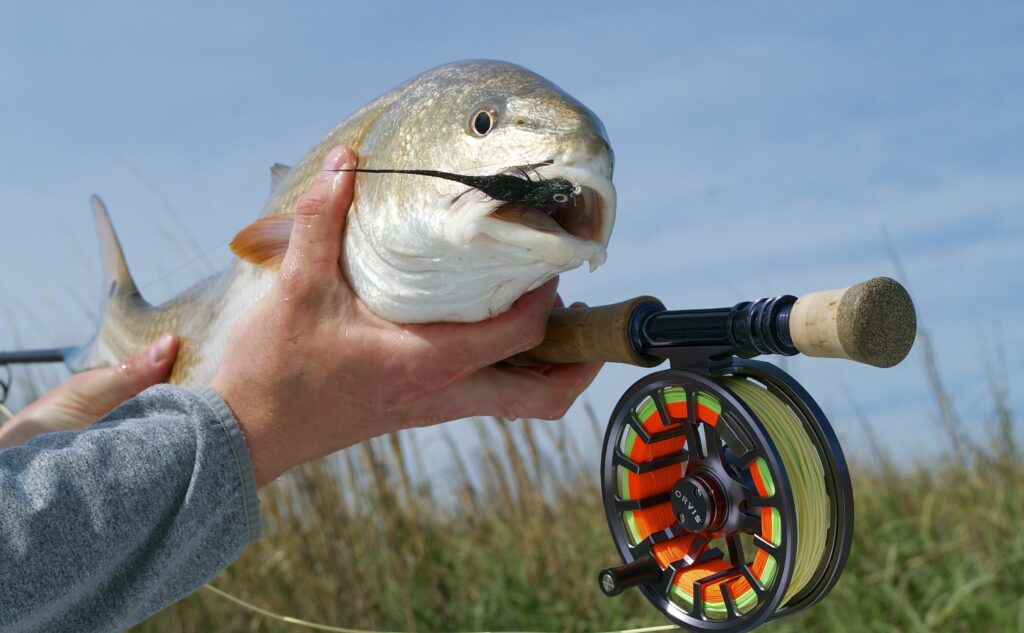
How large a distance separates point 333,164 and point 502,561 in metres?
3.83

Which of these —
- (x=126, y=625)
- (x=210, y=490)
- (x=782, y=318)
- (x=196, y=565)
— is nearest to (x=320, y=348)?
(x=210, y=490)

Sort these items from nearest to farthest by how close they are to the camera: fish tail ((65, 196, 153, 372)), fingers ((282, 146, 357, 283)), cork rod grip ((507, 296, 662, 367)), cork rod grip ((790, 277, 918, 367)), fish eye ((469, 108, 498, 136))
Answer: cork rod grip ((790, 277, 918, 367)), fish eye ((469, 108, 498, 136)), cork rod grip ((507, 296, 662, 367)), fingers ((282, 146, 357, 283)), fish tail ((65, 196, 153, 372))

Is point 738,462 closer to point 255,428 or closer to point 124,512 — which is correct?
point 255,428

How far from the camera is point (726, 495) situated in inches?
69.5

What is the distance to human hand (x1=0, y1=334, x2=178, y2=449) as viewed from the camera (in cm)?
320

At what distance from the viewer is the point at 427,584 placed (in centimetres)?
542

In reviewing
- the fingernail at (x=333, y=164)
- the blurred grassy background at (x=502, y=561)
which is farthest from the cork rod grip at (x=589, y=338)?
the blurred grassy background at (x=502, y=561)

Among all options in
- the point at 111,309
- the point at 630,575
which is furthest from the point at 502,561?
the point at 630,575

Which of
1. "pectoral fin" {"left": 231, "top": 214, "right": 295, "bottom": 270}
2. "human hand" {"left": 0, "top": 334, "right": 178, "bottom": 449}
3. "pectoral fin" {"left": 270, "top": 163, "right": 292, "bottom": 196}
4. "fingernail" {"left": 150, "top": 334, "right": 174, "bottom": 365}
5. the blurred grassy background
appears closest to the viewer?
"pectoral fin" {"left": 231, "top": 214, "right": 295, "bottom": 270}

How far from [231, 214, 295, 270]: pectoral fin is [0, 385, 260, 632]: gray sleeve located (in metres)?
0.39

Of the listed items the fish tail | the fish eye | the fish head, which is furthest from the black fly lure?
the fish tail

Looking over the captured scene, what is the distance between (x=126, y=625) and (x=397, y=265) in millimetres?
Result: 912

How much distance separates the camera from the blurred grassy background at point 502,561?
532 cm

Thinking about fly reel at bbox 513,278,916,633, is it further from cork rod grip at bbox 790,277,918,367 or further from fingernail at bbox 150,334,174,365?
fingernail at bbox 150,334,174,365
